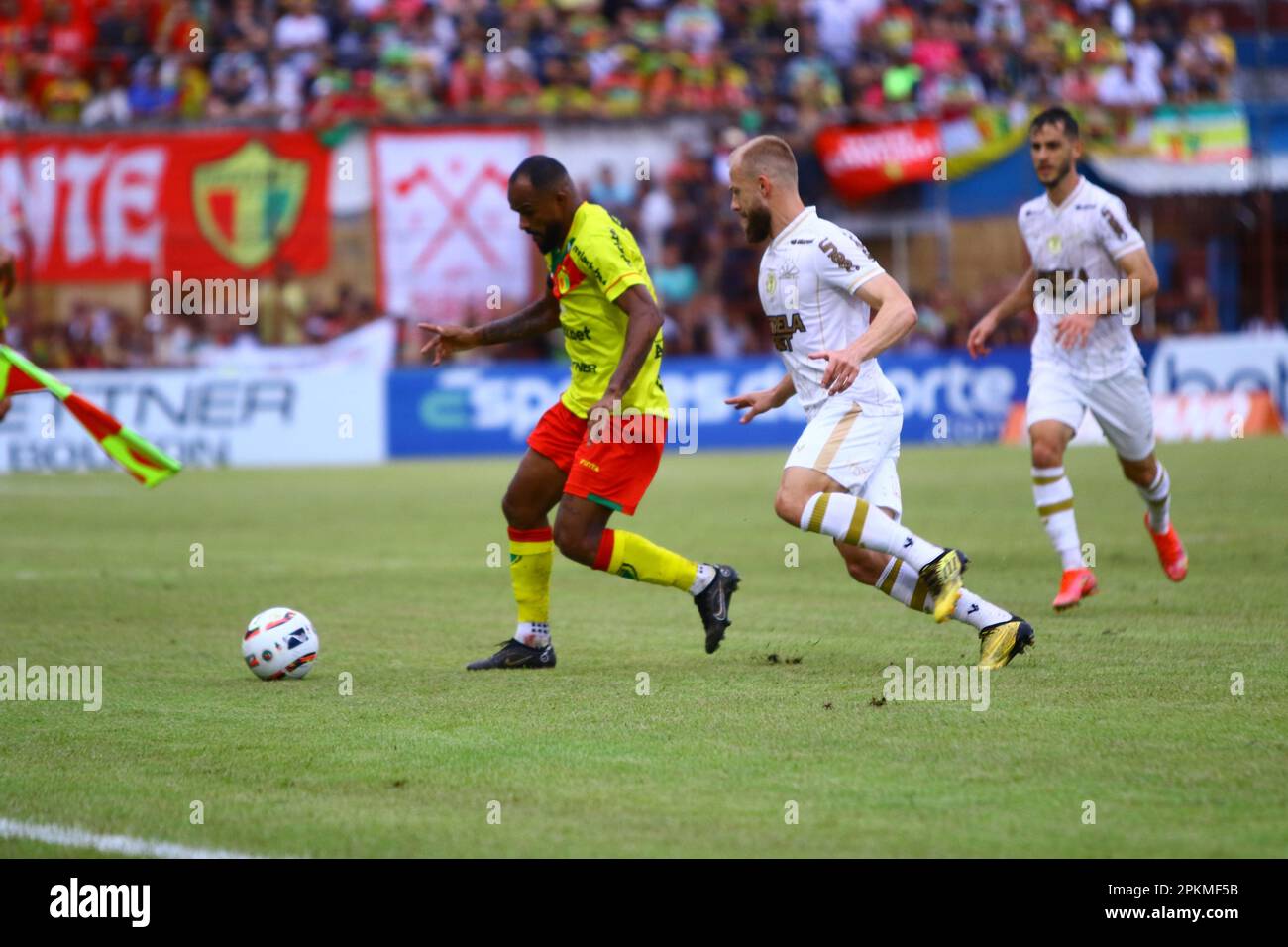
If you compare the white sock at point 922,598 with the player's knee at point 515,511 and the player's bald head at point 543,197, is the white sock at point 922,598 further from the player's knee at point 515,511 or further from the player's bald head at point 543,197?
the player's bald head at point 543,197

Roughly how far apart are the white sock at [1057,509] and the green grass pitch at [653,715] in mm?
345

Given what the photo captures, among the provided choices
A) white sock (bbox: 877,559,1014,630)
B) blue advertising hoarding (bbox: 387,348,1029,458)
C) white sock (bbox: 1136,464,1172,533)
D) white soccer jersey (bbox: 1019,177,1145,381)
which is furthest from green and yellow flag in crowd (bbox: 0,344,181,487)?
blue advertising hoarding (bbox: 387,348,1029,458)

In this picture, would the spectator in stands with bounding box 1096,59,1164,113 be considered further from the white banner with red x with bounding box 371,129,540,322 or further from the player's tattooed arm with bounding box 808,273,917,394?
the player's tattooed arm with bounding box 808,273,917,394

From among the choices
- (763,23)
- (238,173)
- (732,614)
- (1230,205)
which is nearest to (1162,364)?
(1230,205)

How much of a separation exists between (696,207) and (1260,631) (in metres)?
18.6

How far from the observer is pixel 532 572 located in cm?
854

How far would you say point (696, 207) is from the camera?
88.2 feet

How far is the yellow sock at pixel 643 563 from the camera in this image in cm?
837

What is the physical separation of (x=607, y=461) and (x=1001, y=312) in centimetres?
347

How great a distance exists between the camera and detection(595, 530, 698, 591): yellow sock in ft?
27.5

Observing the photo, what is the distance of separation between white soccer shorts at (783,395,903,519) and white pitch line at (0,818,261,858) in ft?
11.2

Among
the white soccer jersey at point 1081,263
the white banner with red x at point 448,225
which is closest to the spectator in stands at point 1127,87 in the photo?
the white banner with red x at point 448,225
